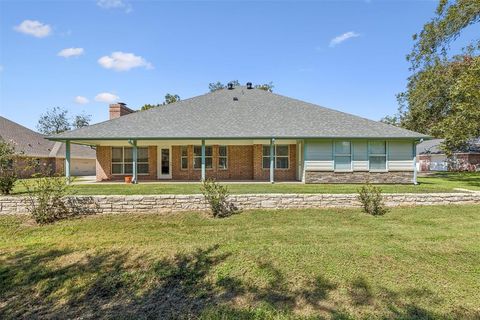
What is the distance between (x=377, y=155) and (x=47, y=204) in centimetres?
1431

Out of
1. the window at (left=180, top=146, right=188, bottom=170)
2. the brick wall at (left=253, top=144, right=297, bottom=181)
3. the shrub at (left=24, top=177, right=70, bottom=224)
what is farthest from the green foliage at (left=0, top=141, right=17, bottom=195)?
the brick wall at (left=253, top=144, right=297, bottom=181)

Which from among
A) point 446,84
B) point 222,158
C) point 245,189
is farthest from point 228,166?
point 446,84

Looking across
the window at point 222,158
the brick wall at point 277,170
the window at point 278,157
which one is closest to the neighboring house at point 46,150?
the window at point 222,158

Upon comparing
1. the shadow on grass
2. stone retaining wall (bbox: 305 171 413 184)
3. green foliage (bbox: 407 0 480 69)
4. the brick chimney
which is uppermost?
green foliage (bbox: 407 0 480 69)

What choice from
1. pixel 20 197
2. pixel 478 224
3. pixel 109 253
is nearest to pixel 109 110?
pixel 20 197

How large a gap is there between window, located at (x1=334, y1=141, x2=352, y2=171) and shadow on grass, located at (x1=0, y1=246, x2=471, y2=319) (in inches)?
409

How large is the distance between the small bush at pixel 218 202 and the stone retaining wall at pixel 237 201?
23 cm

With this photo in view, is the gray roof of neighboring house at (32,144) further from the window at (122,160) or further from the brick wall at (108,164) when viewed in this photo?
the window at (122,160)

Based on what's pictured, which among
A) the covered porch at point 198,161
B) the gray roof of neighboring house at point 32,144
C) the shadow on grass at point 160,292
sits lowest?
the shadow on grass at point 160,292

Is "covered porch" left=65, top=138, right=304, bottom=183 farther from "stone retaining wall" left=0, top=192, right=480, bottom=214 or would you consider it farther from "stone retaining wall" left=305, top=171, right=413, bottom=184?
"stone retaining wall" left=0, top=192, right=480, bottom=214

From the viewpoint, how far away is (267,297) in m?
4.40

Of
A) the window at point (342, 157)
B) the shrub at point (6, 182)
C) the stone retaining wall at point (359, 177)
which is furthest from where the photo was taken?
the window at point (342, 157)

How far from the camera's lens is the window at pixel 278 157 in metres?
16.5

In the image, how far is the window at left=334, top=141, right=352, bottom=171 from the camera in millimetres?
14633
